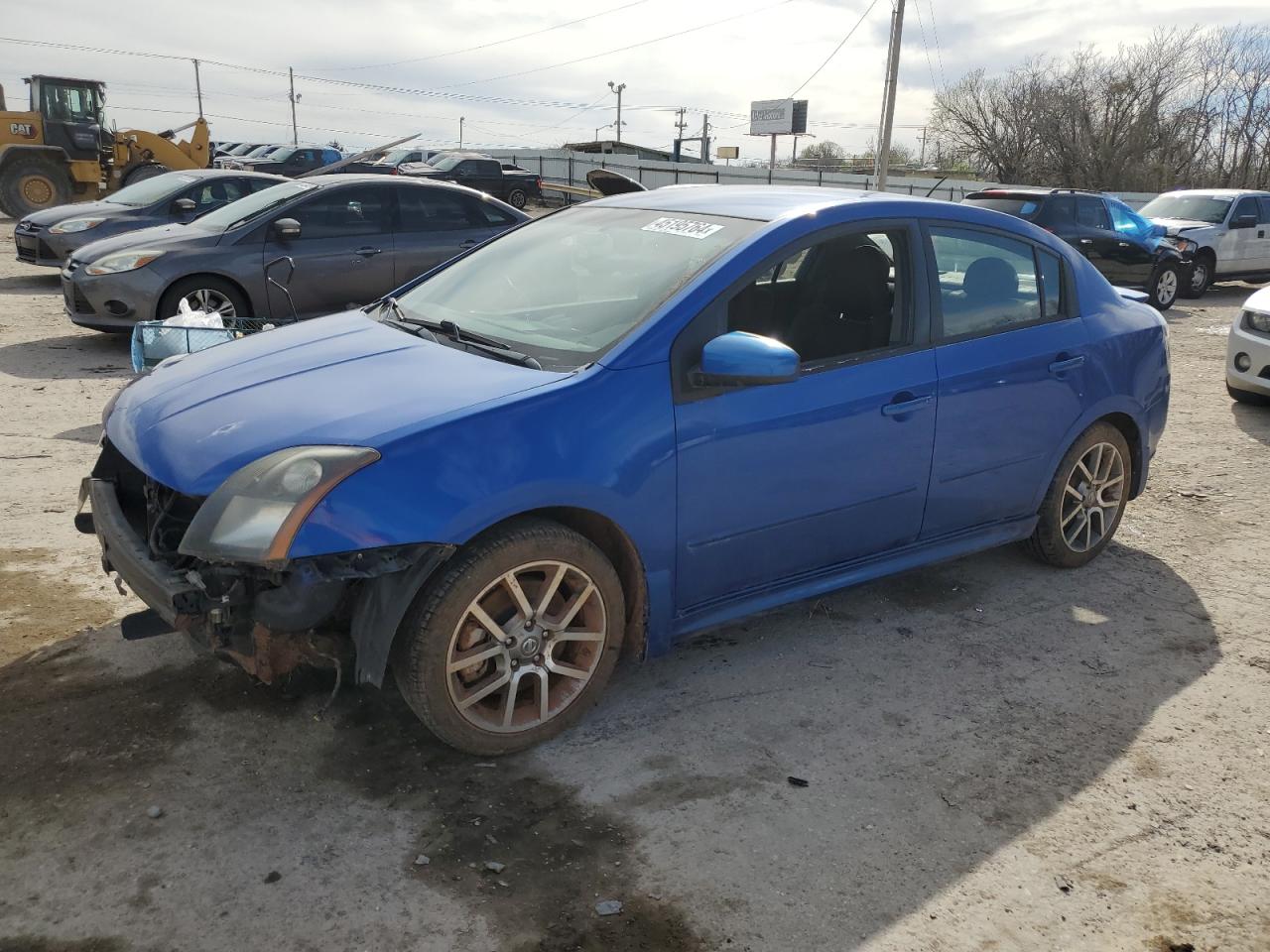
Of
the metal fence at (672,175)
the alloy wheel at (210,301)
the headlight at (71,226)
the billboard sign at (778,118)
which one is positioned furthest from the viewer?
the billboard sign at (778,118)

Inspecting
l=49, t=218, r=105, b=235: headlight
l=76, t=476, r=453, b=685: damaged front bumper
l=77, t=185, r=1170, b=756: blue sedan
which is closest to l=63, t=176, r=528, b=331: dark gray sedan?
l=49, t=218, r=105, b=235: headlight

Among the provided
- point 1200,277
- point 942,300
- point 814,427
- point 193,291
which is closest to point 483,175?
point 1200,277

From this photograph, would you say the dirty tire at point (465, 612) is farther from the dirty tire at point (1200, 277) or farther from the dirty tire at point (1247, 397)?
the dirty tire at point (1200, 277)

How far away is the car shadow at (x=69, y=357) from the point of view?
328 inches

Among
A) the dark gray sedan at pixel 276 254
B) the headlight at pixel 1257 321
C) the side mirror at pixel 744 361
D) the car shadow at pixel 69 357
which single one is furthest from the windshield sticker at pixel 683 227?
the headlight at pixel 1257 321

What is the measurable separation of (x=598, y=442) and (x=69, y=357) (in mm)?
7671

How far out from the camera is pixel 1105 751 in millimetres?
3344

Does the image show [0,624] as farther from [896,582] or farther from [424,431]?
[896,582]

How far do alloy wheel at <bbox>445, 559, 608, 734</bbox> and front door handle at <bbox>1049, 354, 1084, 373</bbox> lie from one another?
2345 mm

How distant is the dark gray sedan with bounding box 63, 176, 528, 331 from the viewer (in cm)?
862

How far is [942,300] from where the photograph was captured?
157 inches

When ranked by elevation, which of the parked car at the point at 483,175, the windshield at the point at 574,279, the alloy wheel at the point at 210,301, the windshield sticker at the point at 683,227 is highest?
the parked car at the point at 483,175

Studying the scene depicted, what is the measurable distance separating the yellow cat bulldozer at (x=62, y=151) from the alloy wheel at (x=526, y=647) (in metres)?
21.3

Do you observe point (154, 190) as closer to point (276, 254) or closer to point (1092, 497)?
point (276, 254)
